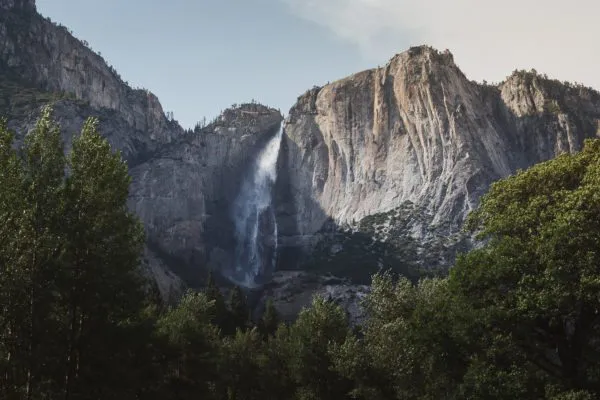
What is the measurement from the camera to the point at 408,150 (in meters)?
157

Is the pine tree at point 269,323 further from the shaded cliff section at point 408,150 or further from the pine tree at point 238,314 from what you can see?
the shaded cliff section at point 408,150

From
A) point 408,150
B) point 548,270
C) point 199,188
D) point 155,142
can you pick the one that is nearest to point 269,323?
point 548,270

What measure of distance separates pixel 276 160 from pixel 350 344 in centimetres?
13642

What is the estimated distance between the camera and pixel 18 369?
23188 millimetres

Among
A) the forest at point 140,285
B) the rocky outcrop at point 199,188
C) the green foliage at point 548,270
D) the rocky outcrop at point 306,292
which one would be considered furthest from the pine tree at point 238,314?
the green foliage at point 548,270

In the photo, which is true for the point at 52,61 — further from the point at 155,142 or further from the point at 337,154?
the point at 337,154

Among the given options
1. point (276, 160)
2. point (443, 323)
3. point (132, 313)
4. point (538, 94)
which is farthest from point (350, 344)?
point (538, 94)

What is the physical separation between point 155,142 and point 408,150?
8172 cm

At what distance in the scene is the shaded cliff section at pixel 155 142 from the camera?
142625 millimetres

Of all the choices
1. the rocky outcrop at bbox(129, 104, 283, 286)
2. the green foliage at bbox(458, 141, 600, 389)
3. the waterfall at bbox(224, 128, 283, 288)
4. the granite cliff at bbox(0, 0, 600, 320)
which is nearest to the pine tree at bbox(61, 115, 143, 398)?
the green foliage at bbox(458, 141, 600, 389)

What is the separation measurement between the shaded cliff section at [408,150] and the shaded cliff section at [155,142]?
1713 cm

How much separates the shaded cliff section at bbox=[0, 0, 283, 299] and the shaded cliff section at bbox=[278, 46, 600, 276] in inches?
674

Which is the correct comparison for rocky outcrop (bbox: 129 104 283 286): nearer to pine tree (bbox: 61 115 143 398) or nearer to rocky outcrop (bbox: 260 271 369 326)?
rocky outcrop (bbox: 260 271 369 326)

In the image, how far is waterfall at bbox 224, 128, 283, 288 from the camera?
150m
